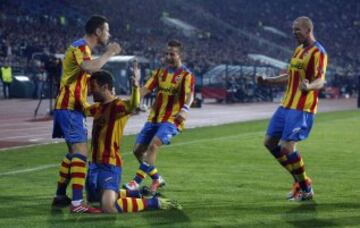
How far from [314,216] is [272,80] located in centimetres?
251

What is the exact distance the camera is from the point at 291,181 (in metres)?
11.2

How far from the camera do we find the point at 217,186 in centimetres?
1051

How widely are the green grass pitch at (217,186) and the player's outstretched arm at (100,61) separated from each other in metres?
1.56

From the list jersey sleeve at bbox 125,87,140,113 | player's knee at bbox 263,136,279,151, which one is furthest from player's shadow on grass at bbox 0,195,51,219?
player's knee at bbox 263,136,279,151

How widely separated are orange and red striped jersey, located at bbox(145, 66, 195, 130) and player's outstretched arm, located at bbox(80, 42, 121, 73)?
2028 mm

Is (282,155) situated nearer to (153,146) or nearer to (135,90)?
(153,146)

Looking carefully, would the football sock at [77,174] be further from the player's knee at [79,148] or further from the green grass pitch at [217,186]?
the green grass pitch at [217,186]

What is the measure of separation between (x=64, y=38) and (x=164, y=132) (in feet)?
124

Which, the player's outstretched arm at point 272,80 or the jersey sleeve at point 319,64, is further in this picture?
the player's outstretched arm at point 272,80

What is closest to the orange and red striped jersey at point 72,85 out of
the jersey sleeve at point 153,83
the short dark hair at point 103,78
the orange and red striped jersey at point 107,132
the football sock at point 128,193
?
the orange and red striped jersey at point 107,132

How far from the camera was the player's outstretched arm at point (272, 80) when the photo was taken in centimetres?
1002

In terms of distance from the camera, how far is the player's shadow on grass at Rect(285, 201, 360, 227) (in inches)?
304

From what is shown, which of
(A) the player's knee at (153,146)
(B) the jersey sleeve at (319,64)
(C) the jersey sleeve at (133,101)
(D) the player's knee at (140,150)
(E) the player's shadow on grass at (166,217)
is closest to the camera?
(E) the player's shadow on grass at (166,217)

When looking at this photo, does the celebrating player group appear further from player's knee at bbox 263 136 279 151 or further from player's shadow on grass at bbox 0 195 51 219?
player's shadow on grass at bbox 0 195 51 219
